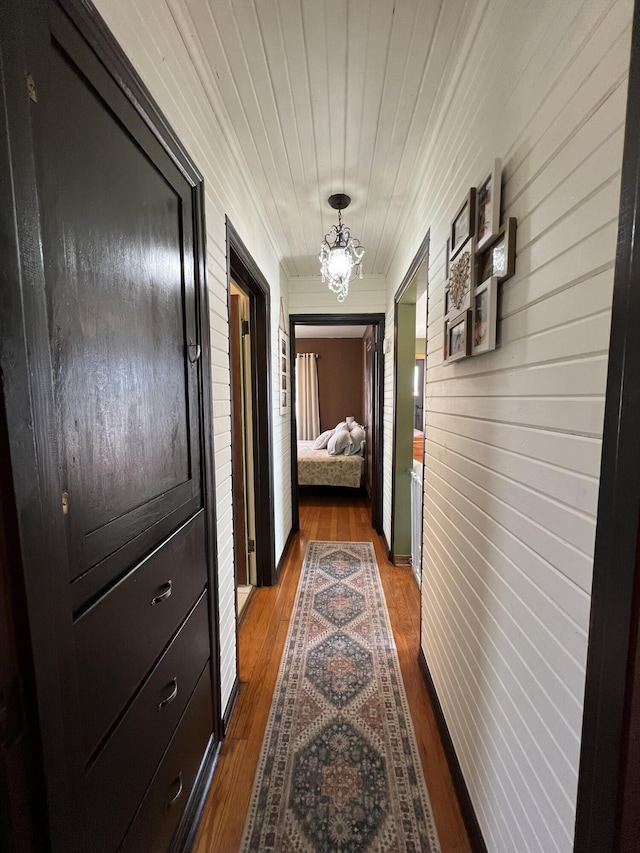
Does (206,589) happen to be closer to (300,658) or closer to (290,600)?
(300,658)

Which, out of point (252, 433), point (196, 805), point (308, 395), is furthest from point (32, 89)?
point (308, 395)

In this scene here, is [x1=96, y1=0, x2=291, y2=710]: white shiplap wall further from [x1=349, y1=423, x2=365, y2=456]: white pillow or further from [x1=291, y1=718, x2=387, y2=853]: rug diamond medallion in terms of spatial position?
[x1=349, y1=423, x2=365, y2=456]: white pillow

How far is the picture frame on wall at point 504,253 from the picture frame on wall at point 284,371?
1.99 m

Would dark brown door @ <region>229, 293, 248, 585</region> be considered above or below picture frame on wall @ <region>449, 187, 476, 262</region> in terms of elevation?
below

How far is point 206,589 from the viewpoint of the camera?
49.8 inches

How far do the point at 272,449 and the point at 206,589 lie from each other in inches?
52.7

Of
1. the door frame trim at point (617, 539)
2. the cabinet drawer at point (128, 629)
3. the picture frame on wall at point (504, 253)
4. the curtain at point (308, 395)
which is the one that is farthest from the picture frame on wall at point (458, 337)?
the curtain at point (308, 395)

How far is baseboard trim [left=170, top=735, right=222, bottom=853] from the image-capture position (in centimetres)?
104

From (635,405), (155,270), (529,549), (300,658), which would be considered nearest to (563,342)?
(635,405)

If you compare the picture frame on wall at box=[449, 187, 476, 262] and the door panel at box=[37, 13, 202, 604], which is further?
the picture frame on wall at box=[449, 187, 476, 262]

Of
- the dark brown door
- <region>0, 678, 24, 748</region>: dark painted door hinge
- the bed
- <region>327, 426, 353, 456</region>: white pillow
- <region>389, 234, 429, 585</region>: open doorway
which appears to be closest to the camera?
<region>0, 678, 24, 748</region>: dark painted door hinge

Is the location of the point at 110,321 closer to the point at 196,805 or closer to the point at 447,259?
the point at 447,259

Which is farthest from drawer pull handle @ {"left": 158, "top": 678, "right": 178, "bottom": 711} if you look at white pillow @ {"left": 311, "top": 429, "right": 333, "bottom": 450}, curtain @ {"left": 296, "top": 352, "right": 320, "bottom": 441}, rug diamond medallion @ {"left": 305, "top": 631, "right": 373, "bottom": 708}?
curtain @ {"left": 296, "top": 352, "right": 320, "bottom": 441}

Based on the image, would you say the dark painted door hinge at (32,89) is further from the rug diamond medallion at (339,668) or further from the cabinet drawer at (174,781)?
the rug diamond medallion at (339,668)
